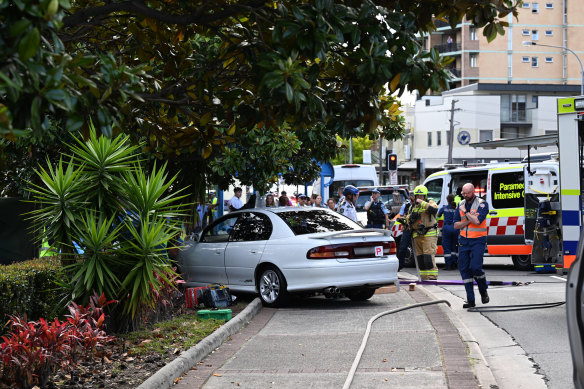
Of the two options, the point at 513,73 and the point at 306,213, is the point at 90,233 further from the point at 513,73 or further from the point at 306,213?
the point at 513,73

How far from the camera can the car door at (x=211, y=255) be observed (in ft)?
42.8

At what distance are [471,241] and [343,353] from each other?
4135mm

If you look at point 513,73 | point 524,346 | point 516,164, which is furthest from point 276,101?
point 513,73

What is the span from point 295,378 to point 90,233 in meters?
2.88

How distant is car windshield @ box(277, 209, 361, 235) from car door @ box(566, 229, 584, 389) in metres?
8.01

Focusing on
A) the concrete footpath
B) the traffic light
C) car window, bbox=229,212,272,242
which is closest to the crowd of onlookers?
the traffic light

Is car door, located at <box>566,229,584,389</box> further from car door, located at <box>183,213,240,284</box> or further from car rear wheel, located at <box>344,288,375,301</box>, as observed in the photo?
car door, located at <box>183,213,240,284</box>

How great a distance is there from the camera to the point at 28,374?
19.9 feet

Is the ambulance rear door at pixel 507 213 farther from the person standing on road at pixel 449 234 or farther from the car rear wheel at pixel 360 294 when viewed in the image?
the car rear wheel at pixel 360 294

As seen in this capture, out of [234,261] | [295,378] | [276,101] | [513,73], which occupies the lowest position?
[295,378]

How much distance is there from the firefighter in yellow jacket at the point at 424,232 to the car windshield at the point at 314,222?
9.76ft

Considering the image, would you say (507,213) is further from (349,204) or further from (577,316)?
(577,316)

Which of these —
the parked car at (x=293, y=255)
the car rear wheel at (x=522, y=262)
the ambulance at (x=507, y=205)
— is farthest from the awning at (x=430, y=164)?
the parked car at (x=293, y=255)

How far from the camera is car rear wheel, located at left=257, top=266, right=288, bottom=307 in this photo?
11.9m
